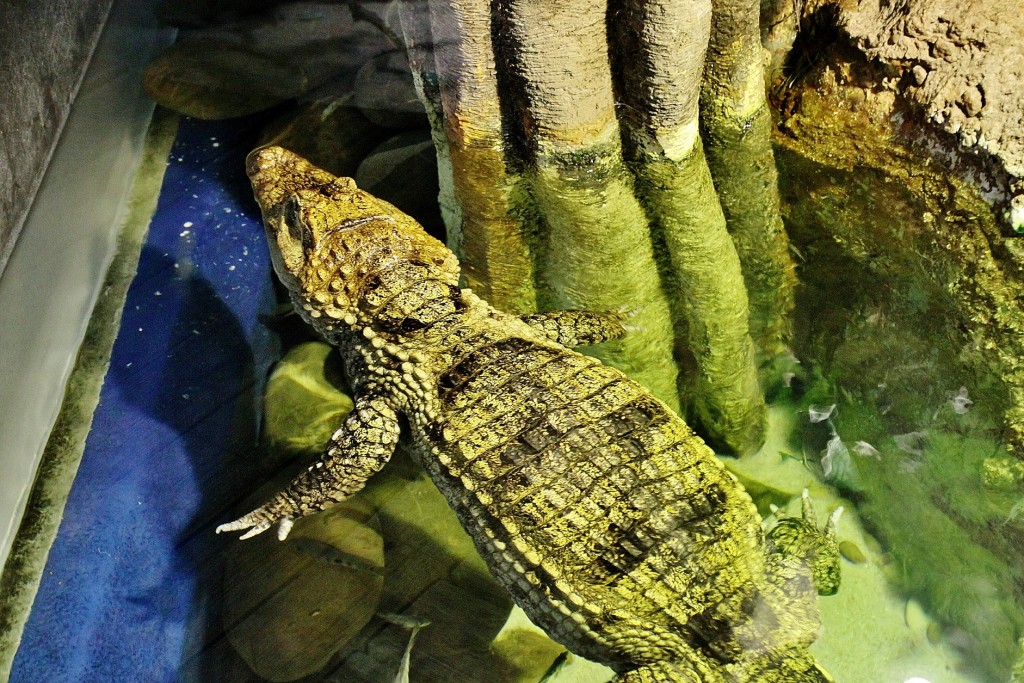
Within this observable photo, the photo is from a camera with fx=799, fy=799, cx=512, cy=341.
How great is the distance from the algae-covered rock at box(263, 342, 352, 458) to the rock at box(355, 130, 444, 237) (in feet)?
2.58

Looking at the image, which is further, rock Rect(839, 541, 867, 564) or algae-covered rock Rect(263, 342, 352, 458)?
algae-covered rock Rect(263, 342, 352, 458)

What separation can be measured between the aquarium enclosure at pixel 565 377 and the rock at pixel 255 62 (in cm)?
77

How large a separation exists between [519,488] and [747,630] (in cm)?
84

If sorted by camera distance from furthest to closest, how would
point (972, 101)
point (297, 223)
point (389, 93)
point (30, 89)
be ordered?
point (389, 93)
point (297, 223)
point (30, 89)
point (972, 101)

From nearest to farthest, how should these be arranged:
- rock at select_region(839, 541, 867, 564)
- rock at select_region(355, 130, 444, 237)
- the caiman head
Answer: the caiman head → rock at select_region(839, 541, 867, 564) → rock at select_region(355, 130, 444, 237)

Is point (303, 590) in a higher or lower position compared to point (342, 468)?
lower

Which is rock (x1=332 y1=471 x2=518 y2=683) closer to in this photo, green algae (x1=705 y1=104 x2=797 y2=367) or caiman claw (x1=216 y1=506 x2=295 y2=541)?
caiman claw (x1=216 y1=506 x2=295 y2=541)

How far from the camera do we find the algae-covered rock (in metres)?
3.45

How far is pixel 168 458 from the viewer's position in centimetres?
340

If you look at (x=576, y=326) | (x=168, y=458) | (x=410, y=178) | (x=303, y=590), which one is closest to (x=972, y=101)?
(x=576, y=326)

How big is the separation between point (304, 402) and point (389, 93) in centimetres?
176

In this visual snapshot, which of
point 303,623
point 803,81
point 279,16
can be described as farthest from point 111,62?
point 803,81

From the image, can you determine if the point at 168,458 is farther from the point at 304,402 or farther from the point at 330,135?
the point at 330,135

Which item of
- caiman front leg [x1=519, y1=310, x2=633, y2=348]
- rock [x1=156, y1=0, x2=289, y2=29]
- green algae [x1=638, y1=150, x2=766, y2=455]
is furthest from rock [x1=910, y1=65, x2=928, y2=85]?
rock [x1=156, y1=0, x2=289, y2=29]
